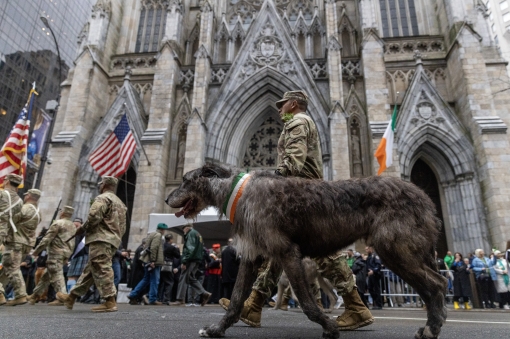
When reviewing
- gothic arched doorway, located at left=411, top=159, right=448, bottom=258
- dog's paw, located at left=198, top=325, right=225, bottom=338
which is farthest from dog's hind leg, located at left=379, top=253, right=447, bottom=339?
gothic arched doorway, located at left=411, top=159, right=448, bottom=258

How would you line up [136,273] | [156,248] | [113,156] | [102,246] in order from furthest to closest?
1. [113,156]
2. [136,273]
3. [156,248]
4. [102,246]

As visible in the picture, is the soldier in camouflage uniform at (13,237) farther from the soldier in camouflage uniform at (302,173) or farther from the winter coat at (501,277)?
the winter coat at (501,277)

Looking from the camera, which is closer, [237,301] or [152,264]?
[237,301]

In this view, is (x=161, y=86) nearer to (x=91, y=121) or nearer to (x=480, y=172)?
(x=91, y=121)

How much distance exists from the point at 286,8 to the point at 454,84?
31.5ft

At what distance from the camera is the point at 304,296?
264 cm

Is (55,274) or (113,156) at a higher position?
(113,156)

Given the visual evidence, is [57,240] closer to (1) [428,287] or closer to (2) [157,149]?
(1) [428,287]

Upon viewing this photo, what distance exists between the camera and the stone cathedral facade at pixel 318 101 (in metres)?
14.4

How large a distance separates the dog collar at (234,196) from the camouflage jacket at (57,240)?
586cm

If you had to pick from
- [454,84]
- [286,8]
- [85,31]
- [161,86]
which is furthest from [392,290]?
[85,31]

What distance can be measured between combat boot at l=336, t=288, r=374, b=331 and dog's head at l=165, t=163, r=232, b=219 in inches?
71.1

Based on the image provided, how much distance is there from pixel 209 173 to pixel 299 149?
32.7 inches

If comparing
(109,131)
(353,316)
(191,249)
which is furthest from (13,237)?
(109,131)
